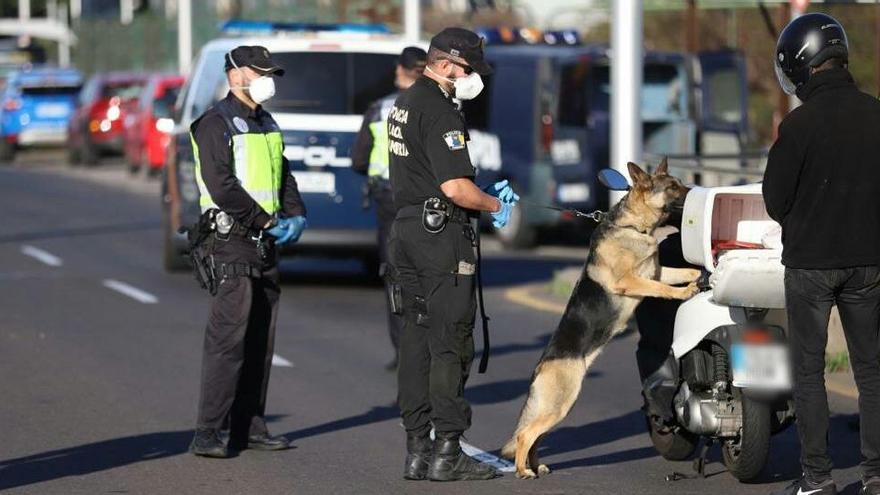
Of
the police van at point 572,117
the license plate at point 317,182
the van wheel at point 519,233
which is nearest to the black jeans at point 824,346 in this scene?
the license plate at point 317,182

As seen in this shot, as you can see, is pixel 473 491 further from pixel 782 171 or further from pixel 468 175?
pixel 782 171

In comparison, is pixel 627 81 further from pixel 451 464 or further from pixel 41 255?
pixel 451 464

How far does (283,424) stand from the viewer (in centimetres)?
988

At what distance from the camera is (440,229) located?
26.2 ft

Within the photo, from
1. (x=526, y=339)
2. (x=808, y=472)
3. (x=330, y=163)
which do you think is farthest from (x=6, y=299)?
(x=808, y=472)

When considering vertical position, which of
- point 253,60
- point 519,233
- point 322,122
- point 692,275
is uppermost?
point 253,60

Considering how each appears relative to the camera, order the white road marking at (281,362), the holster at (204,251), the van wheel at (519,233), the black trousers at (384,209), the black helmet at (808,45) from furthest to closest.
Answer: the van wheel at (519,233), the white road marking at (281,362), the black trousers at (384,209), the holster at (204,251), the black helmet at (808,45)

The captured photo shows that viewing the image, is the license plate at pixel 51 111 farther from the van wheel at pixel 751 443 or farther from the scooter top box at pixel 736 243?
the van wheel at pixel 751 443

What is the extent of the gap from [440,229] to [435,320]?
394 millimetres

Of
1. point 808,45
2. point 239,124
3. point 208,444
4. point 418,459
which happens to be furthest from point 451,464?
point 808,45

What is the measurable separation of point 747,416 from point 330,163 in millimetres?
8080

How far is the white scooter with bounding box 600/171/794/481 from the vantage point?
25.0 ft

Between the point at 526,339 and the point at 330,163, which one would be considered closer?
the point at 526,339

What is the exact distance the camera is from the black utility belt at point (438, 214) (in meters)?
7.98
